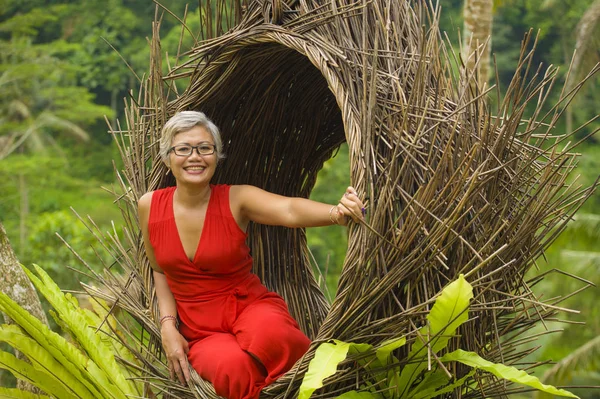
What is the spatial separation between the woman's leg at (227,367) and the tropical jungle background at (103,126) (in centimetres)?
772

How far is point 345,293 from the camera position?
257cm

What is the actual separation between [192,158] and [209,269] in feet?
1.50

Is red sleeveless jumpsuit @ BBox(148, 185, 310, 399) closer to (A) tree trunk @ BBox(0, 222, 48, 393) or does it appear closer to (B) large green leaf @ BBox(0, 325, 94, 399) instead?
(B) large green leaf @ BBox(0, 325, 94, 399)

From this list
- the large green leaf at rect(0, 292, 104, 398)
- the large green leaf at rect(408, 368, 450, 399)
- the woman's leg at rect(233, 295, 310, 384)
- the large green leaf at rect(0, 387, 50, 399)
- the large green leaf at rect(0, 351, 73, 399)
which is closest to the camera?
the large green leaf at rect(408, 368, 450, 399)

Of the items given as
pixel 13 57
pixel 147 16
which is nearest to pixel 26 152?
pixel 13 57

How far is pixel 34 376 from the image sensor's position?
3.56 meters

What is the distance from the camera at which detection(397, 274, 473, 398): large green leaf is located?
7.74ft

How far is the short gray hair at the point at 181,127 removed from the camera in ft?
10.4

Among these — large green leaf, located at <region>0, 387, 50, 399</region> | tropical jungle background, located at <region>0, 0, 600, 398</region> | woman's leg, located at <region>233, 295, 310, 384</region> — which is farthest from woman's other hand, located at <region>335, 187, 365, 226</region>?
tropical jungle background, located at <region>0, 0, 600, 398</region>

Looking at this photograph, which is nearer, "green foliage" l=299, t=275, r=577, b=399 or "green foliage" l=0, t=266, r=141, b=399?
"green foliage" l=299, t=275, r=577, b=399

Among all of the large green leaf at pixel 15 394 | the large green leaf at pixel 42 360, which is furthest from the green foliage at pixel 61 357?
the large green leaf at pixel 15 394

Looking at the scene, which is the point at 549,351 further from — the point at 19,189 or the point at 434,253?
the point at 19,189

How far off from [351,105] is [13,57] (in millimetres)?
18749

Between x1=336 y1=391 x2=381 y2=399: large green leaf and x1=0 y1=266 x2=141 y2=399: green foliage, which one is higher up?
x1=336 y1=391 x2=381 y2=399: large green leaf
